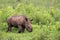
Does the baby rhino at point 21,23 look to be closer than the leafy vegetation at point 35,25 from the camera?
No

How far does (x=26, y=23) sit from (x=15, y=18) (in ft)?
2.40

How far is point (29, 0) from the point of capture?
140 ft

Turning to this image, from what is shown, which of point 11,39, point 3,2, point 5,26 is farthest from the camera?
point 3,2

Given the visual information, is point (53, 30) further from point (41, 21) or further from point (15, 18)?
point (41, 21)

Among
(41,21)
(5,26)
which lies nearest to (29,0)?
(41,21)

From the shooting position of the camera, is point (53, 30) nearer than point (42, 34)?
No

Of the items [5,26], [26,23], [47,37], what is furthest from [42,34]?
[5,26]

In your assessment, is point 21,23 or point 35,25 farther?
point 35,25

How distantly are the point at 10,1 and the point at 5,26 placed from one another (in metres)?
23.3

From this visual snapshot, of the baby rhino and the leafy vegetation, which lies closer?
the leafy vegetation

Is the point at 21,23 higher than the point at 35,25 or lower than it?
higher

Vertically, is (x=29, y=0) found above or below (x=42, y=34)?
below

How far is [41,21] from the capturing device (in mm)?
21938

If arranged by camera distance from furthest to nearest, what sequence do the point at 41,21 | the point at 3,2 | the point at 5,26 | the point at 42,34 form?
the point at 3,2, the point at 41,21, the point at 5,26, the point at 42,34
